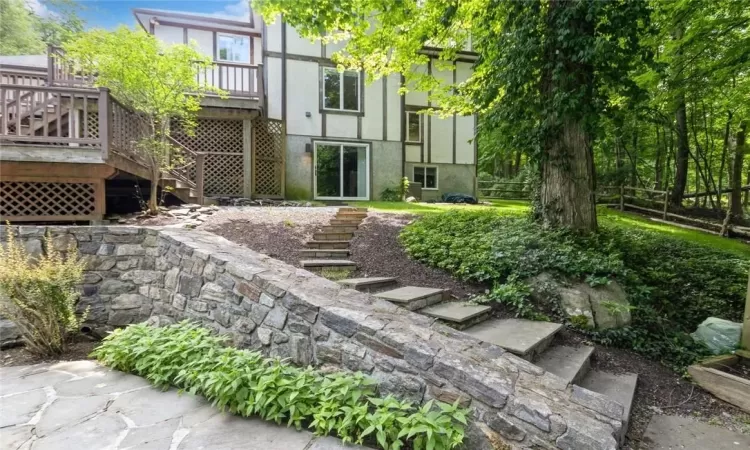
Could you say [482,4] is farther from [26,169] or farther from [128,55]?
[26,169]

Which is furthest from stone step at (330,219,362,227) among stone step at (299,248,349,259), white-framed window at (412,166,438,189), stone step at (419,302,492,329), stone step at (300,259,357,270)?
white-framed window at (412,166,438,189)

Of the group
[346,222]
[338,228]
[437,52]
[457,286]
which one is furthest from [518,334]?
[437,52]

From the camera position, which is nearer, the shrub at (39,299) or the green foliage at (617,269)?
the shrub at (39,299)

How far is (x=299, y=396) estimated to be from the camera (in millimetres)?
2289

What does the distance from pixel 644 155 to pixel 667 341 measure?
48.8 feet

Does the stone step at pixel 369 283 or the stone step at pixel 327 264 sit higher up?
the stone step at pixel 327 264

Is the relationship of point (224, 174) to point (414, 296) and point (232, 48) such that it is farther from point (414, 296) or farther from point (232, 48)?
point (414, 296)

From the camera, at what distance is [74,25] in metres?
17.3

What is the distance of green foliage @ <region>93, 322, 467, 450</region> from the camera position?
Answer: 6.63ft

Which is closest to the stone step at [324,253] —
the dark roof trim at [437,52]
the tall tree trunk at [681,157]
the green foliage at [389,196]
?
the green foliage at [389,196]

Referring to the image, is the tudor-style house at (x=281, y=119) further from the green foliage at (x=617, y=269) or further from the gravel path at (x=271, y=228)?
the green foliage at (x=617, y=269)

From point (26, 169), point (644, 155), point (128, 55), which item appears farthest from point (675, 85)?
point (644, 155)

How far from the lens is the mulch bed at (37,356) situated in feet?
11.6

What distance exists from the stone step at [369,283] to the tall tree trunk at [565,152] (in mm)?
2472
